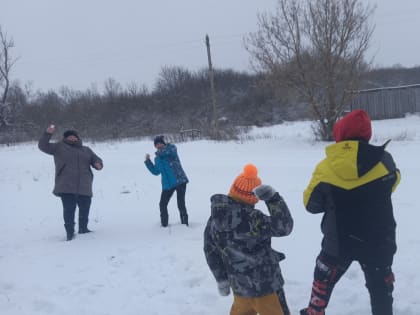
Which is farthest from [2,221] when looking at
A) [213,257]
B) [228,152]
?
[228,152]

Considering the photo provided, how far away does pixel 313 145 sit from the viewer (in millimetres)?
16250

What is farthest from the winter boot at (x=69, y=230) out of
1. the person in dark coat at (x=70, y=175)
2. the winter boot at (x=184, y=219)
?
the winter boot at (x=184, y=219)

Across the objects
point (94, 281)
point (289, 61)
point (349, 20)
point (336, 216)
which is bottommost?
point (94, 281)

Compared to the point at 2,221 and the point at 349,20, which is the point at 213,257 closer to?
the point at 2,221

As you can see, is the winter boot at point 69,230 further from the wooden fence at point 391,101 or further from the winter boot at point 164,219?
the wooden fence at point 391,101

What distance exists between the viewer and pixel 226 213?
2775 mm

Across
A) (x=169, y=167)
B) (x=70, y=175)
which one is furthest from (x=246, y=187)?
(x=70, y=175)

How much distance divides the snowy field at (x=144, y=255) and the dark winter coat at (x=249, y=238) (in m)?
1.05

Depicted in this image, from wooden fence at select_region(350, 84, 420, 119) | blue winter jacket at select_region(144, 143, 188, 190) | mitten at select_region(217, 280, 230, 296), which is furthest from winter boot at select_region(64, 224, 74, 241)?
wooden fence at select_region(350, 84, 420, 119)

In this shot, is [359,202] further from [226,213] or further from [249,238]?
[226,213]

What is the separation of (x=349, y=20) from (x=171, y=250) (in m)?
13.9

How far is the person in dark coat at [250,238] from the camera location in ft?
9.11

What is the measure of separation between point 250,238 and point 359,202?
0.79 m

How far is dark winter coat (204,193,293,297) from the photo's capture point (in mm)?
2773
